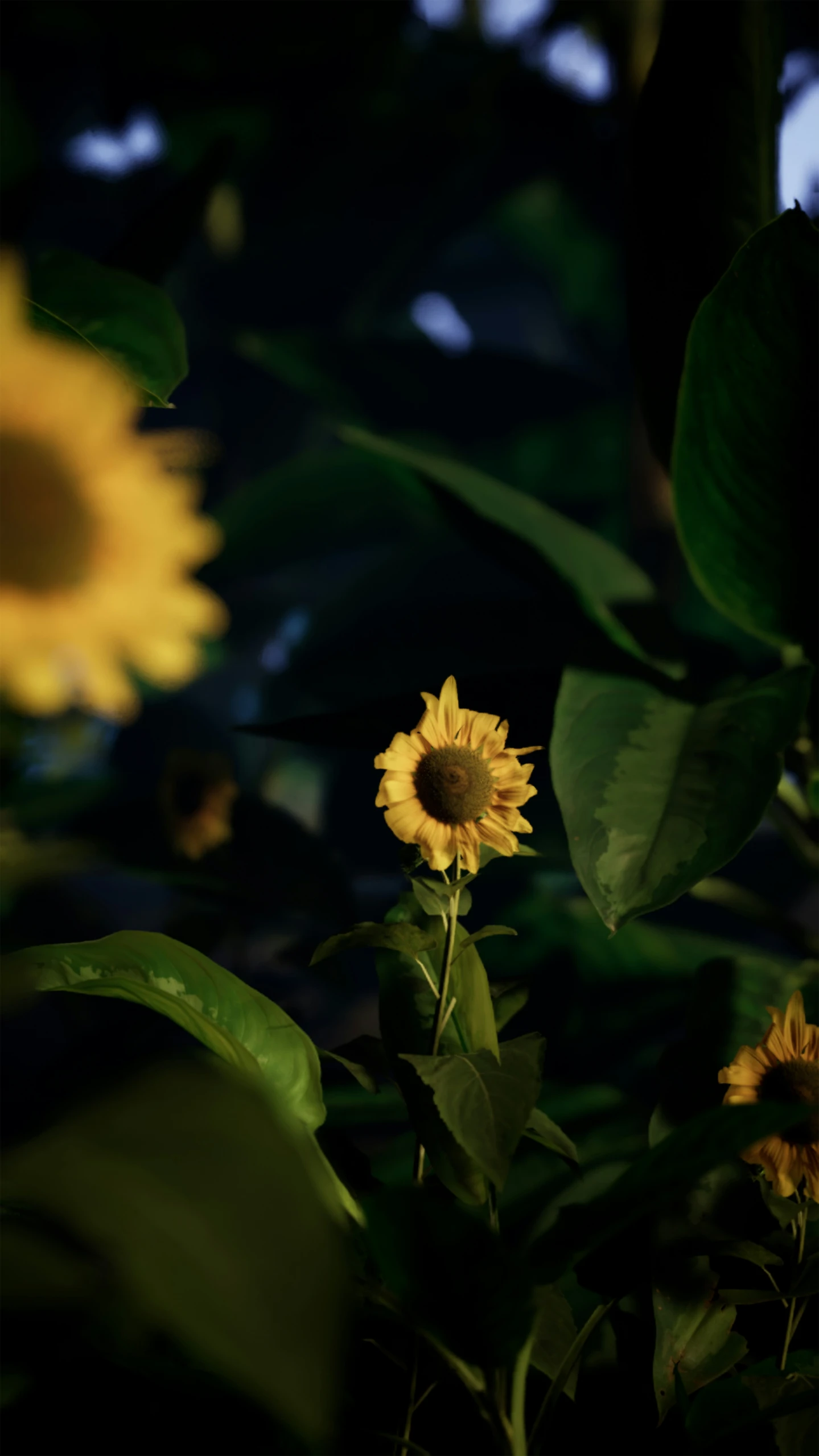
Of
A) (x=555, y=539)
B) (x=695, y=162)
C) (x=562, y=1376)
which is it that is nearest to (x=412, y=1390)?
(x=562, y=1376)

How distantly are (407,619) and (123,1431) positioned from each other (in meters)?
0.46

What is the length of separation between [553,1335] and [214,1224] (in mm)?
186

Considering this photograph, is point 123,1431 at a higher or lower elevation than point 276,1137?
lower

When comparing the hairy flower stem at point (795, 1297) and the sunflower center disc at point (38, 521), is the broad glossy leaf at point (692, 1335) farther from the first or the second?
the sunflower center disc at point (38, 521)

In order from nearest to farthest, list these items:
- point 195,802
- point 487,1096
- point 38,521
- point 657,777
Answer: point 38,521, point 487,1096, point 657,777, point 195,802

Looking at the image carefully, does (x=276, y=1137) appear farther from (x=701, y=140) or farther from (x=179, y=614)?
(x=701, y=140)

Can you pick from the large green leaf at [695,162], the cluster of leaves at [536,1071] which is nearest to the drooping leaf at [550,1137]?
the cluster of leaves at [536,1071]

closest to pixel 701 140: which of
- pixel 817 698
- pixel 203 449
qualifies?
pixel 817 698

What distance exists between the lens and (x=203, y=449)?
16cm

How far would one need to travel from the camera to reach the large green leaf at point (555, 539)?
45 centimetres

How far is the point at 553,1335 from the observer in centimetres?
28

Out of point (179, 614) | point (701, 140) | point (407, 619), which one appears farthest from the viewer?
point (407, 619)

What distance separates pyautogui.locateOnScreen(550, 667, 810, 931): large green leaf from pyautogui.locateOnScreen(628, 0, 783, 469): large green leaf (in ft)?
0.66

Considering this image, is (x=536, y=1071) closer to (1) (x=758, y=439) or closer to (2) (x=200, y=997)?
(2) (x=200, y=997)
